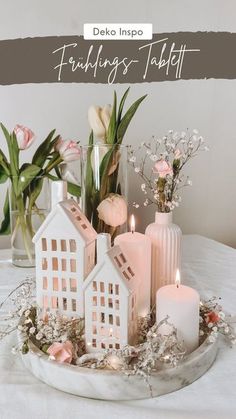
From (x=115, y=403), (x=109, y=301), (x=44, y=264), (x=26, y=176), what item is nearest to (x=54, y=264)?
(x=44, y=264)

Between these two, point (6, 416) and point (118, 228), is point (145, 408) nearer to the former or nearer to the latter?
point (6, 416)

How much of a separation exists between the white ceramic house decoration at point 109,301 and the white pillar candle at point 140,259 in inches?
2.6

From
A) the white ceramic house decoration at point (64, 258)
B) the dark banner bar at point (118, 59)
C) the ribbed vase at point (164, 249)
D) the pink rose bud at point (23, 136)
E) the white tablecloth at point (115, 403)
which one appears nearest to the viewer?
the white tablecloth at point (115, 403)

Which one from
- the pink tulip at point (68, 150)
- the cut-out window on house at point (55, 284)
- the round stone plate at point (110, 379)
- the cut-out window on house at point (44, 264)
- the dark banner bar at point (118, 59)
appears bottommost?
the round stone plate at point (110, 379)

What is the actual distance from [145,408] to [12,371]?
0.68ft

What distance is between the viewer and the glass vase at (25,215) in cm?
114

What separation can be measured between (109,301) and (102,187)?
0.30 meters

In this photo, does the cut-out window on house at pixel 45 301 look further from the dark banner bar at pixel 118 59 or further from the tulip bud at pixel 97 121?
the dark banner bar at pixel 118 59

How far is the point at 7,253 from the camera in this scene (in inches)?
51.6

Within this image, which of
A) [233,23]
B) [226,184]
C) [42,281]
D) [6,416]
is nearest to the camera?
[6,416]

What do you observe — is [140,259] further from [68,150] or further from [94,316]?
[68,150]

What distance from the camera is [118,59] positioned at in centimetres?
145

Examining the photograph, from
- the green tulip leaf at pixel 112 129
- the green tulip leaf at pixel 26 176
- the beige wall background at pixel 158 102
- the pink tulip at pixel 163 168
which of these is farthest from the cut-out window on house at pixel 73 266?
the beige wall background at pixel 158 102

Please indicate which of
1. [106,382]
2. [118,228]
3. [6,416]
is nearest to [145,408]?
[106,382]
